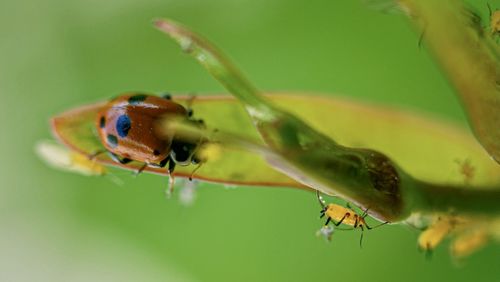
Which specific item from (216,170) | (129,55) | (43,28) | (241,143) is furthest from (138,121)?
(43,28)

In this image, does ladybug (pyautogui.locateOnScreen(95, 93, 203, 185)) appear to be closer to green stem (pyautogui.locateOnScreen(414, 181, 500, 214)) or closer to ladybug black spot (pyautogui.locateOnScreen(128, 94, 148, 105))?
ladybug black spot (pyautogui.locateOnScreen(128, 94, 148, 105))

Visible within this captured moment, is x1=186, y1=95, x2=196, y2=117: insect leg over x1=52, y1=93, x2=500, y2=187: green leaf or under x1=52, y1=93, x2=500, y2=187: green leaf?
over

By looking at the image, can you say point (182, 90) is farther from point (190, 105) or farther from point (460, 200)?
point (460, 200)

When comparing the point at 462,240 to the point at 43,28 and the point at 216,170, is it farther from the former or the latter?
the point at 43,28

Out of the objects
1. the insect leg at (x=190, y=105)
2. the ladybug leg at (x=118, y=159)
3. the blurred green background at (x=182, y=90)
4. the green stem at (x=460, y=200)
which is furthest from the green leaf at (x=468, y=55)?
the blurred green background at (x=182, y=90)

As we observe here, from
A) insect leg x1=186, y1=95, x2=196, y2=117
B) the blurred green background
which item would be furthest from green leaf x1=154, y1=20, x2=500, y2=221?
the blurred green background

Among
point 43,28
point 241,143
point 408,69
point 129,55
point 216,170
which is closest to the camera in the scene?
point 241,143

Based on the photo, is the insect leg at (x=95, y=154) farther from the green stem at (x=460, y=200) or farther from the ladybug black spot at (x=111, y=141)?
the green stem at (x=460, y=200)

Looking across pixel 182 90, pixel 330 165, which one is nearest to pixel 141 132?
pixel 330 165

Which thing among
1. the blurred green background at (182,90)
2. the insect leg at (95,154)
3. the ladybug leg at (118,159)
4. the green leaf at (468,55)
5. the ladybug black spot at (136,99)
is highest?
the green leaf at (468,55)
